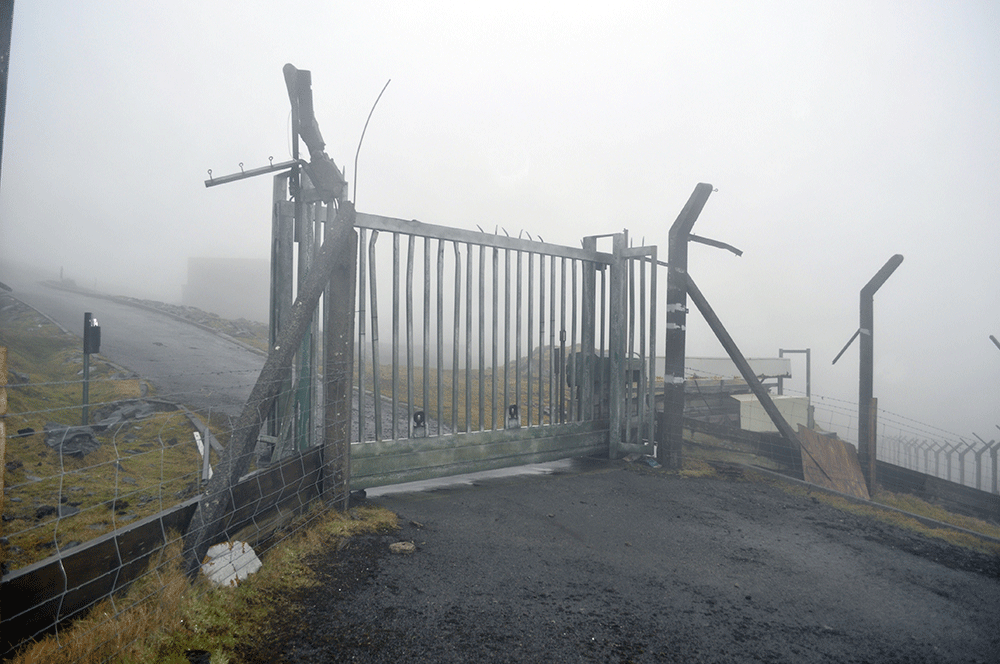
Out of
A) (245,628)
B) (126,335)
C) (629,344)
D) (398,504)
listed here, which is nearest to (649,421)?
(629,344)

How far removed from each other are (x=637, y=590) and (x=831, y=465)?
4.79 meters

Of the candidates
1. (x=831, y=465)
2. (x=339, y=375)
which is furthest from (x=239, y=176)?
(x=831, y=465)

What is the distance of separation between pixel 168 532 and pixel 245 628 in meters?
0.76

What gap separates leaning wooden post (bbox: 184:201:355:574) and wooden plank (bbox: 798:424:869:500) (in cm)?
611

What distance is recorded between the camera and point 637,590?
3.32 metres

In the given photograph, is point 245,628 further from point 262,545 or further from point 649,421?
point 649,421

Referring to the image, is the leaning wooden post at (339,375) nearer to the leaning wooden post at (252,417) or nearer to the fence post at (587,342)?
the leaning wooden post at (252,417)

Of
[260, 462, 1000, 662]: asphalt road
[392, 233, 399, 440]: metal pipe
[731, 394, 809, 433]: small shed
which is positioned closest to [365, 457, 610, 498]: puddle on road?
[260, 462, 1000, 662]: asphalt road

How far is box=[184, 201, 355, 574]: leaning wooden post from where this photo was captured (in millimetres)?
2973

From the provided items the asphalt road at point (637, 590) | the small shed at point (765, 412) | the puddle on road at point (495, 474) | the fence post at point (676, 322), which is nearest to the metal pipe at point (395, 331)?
the puddle on road at point (495, 474)

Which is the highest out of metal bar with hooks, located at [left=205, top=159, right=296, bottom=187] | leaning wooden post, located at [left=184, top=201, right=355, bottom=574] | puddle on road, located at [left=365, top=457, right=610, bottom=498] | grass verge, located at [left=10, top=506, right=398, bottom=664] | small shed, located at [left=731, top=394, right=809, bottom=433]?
metal bar with hooks, located at [left=205, top=159, right=296, bottom=187]

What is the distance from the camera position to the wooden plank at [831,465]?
21.6ft

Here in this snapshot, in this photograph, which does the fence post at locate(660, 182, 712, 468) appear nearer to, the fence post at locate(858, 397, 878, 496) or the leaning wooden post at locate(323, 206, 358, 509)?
the fence post at locate(858, 397, 878, 496)

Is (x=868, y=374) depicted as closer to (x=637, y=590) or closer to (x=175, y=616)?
(x=637, y=590)
